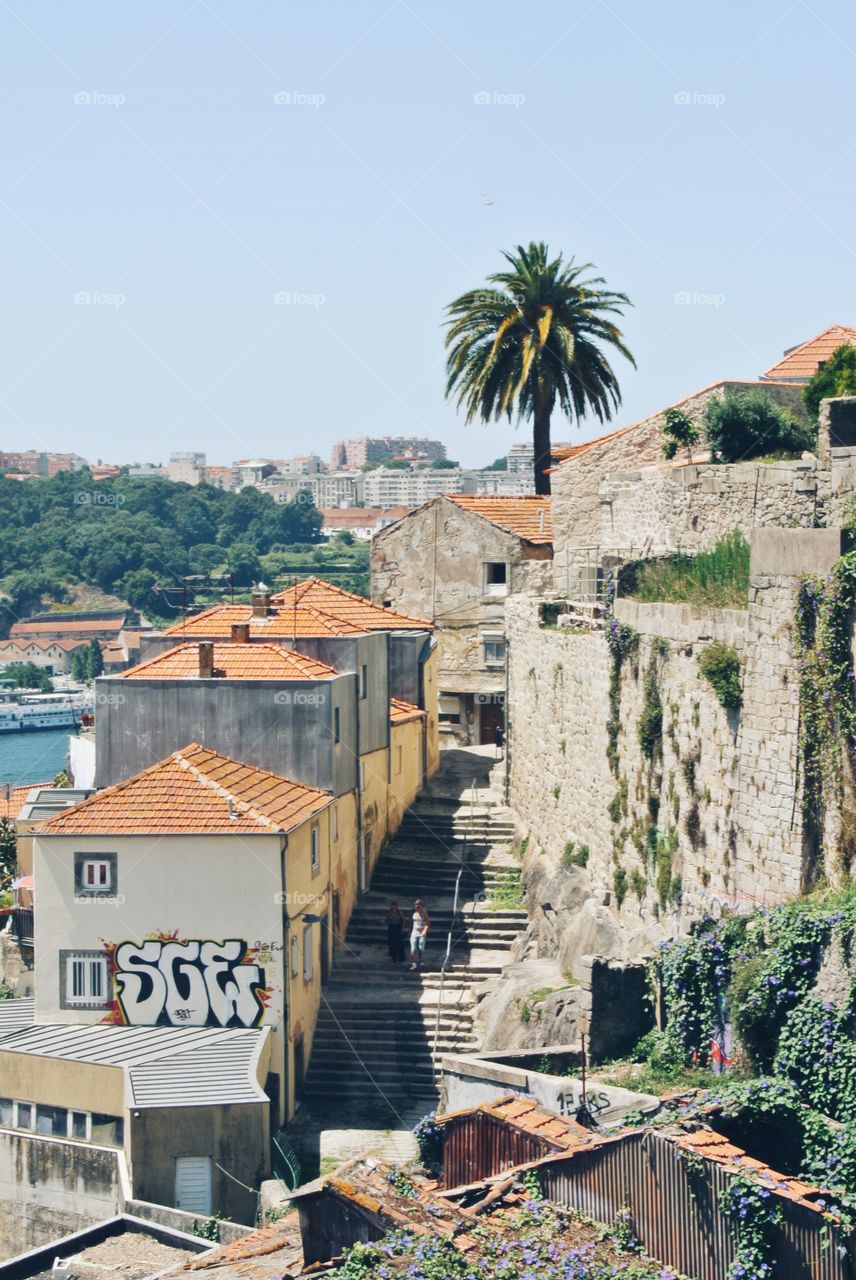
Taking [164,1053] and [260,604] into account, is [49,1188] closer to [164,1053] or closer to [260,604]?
[164,1053]

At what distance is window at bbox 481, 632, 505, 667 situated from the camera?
54.9m

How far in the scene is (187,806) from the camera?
37.4 m

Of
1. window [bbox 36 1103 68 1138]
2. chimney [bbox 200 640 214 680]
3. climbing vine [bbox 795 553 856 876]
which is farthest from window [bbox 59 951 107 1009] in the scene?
climbing vine [bbox 795 553 856 876]

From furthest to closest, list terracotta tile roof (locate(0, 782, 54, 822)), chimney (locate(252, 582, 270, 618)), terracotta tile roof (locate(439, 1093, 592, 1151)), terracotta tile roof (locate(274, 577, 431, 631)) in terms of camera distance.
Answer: terracotta tile roof (locate(0, 782, 54, 822)), terracotta tile roof (locate(274, 577, 431, 631)), chimney (locate(252, 582, 270, 618)), terracotta tile roof (locate(439, 1093, 592, 1151))

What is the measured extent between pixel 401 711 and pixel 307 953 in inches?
427

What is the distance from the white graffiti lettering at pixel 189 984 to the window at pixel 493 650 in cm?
1968

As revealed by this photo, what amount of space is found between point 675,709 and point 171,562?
152619mm

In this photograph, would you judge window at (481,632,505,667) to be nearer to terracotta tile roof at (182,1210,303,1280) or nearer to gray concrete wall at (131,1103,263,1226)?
gray concrete wall at (131,1103,263,1226)

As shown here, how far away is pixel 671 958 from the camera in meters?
28.1

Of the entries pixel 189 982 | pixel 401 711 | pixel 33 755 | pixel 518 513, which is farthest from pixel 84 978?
pixel 33 755

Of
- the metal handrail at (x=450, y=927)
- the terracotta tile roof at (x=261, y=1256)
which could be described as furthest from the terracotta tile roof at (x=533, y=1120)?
the metal handrail at (x=450, y=927)

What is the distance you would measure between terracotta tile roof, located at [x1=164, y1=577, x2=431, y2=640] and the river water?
312ft

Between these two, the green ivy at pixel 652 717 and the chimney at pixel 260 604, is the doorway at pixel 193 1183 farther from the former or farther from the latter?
the chimney at pixel 260 604

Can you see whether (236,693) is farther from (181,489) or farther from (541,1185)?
(181,489)
